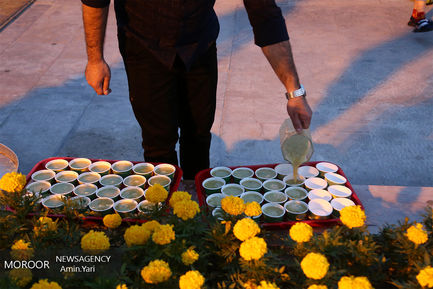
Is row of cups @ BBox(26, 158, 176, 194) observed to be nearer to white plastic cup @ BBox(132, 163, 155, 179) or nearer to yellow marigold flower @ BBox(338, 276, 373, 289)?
white plastic cup @ BBox(132, 163, 155, 179)

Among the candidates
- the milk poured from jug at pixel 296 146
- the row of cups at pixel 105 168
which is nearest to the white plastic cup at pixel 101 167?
the row of cups at pixel 105 168

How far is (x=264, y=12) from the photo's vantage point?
5.65 feet

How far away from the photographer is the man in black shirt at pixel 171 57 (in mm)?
1718

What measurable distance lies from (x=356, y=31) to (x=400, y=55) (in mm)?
793

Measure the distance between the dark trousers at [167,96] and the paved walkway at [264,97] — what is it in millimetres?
1084

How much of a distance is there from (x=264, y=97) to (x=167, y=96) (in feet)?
7.12

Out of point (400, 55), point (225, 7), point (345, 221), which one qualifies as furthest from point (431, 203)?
point (225, 7)

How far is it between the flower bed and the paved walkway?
1955 mm

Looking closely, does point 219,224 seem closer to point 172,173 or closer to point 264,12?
point 172,173

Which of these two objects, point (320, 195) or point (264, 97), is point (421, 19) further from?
point (320, 195)

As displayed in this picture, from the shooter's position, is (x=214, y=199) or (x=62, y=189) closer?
(x=214, y=199)

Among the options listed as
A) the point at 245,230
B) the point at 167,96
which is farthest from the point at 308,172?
the point at 245,230

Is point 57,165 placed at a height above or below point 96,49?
below

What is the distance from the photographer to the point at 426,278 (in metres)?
0.90
